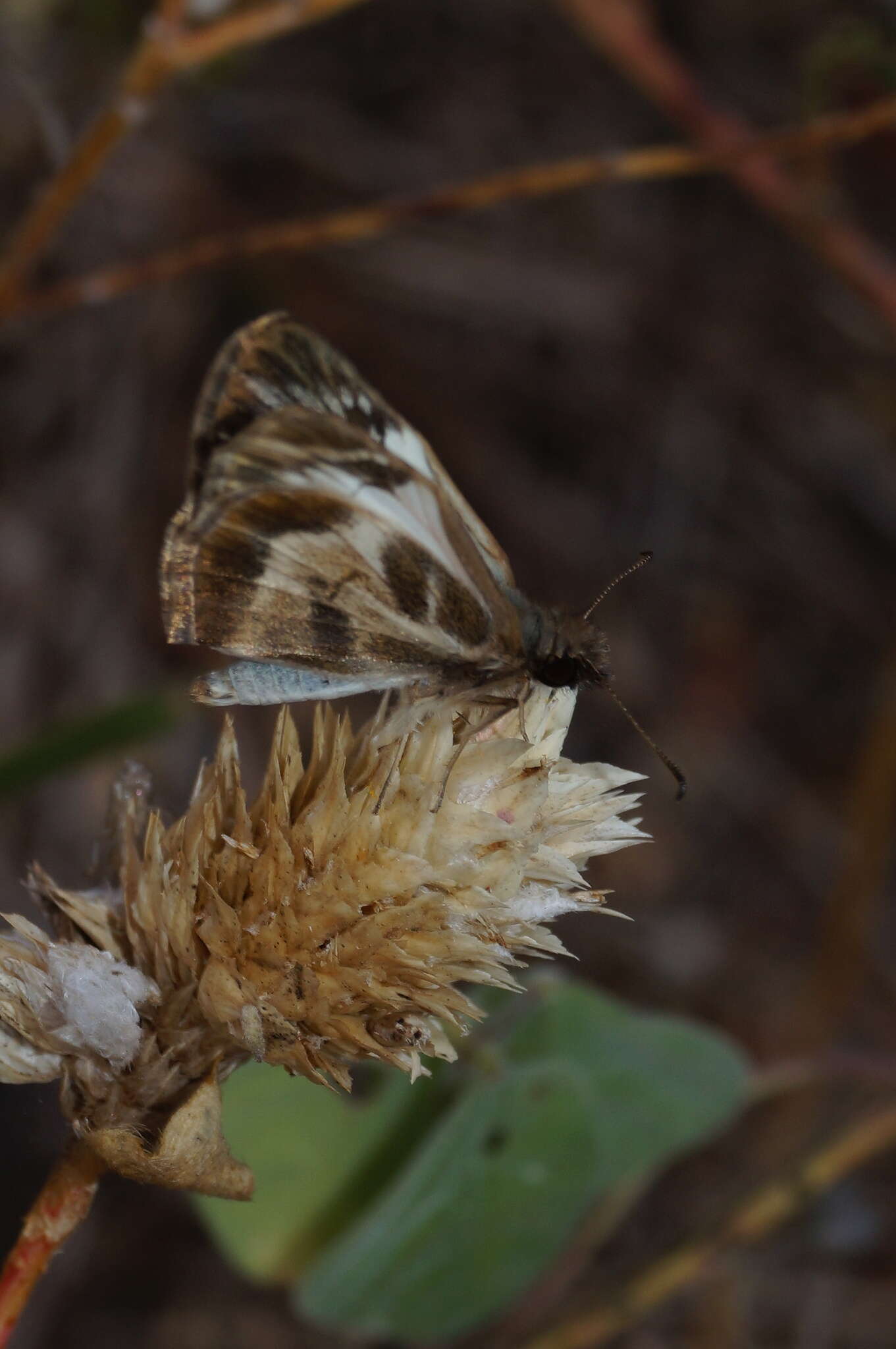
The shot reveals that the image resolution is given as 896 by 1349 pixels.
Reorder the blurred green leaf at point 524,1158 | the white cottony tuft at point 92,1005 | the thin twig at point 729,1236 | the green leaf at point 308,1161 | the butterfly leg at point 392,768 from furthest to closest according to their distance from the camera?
the thin twig at point 729,1236, the green leaf at point 308,1161, the blurred green leaf at point 524,1158, the butterfly leg at point 392,768, the white cottony tuft at point 92,1005

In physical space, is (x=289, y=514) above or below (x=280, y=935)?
above

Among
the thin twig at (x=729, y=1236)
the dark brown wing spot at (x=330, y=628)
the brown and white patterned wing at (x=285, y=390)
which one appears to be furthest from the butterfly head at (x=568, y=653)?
the thin twig at (x=729, y=1236)

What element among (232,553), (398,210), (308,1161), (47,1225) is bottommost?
(308,1161)

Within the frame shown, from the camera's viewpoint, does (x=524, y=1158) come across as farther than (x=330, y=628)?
Yes

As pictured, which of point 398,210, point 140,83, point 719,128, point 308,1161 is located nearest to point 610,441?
point 719,128

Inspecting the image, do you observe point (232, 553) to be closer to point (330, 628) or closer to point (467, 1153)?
point (330, 628)

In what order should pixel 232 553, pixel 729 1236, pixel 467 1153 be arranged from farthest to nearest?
pixel 729 1236 < pixel 467 1153 < pixel 232 553

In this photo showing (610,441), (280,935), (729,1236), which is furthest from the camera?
(610,441)

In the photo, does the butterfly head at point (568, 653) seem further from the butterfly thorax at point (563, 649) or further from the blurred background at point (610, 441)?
the blurred background at point (610, 441)
